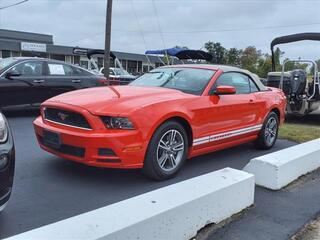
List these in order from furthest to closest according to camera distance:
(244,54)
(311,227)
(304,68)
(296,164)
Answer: (244,54) → (304,68) → (296,164) → (311,227)

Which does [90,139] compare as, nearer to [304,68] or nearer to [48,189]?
[48,189]

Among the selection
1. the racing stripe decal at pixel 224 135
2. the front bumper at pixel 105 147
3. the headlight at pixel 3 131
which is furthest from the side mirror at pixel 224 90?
the headlight at pixel 3 131

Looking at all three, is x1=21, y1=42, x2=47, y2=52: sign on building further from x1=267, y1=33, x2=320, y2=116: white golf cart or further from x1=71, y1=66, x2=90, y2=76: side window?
x1=267, y1=33, x2=320, y2=116: white golf cart

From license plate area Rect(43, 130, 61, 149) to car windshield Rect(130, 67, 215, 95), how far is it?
170cm

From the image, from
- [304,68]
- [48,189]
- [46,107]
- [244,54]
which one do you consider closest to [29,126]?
[46,107]

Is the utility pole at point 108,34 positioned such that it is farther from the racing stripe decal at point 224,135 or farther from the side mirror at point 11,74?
the racing stripe decal at point 224,135

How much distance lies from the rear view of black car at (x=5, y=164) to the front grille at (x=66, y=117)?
1.17 metres

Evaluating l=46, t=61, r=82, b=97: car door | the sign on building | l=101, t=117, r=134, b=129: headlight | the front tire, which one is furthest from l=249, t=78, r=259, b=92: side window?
the sign on building

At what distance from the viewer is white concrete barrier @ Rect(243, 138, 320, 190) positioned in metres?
4.63

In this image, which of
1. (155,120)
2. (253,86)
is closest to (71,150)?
(155,120)

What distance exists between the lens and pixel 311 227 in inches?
149

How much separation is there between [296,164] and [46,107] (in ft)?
10.3

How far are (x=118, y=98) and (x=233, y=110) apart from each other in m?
1.87

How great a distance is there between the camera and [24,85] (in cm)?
873
